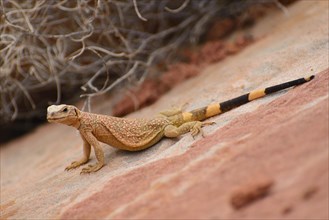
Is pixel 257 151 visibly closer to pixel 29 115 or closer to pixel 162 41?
pixel 162 41

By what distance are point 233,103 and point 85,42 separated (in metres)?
2.62

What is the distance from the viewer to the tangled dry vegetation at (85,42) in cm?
563

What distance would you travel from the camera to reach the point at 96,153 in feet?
13.5

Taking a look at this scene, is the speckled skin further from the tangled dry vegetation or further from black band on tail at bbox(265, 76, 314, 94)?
the tangled dry vegetation

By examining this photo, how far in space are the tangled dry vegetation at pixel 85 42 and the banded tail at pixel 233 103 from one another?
51.9 inches

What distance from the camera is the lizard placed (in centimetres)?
409

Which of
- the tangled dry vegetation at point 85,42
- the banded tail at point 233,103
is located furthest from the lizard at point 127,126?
the tangled dry vegetation at point 85,42

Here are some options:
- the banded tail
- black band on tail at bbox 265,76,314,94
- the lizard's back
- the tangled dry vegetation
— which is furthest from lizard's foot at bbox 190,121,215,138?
the tangled dry vegetation

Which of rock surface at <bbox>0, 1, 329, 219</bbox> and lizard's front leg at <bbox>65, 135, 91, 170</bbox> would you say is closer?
rock surface at <bbox>0, 1, 329, 219</bbox>

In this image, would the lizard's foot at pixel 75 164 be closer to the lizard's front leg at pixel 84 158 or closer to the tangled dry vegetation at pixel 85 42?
the lizard's front leg at pixel 84 158

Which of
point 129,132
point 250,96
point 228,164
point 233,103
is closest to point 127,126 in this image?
point 129,132

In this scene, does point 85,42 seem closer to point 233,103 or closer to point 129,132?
point 129,132

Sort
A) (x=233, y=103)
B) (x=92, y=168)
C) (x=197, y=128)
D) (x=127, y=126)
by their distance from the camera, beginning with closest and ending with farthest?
(x=197, y=128) < (x=92, y=168) < (x=233, y=103) < (x=127, y=126)

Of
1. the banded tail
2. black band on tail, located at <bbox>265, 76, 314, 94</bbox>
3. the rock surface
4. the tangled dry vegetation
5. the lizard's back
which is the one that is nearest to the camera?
the rock surface
